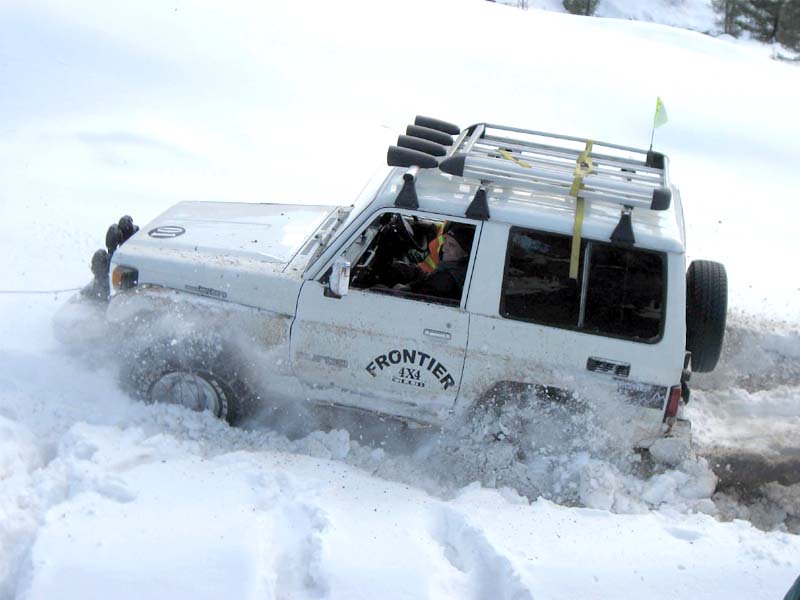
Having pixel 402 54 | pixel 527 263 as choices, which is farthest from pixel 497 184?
pixel 402 54

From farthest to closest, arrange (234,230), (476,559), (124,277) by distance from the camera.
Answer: (234,230)
(124,277)
(476,559)

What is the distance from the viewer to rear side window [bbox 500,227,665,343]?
15.3 ft

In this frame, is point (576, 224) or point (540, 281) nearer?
point (576, 224)

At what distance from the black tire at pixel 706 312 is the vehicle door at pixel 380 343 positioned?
4.41ft

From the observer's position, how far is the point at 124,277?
5078 millimetres

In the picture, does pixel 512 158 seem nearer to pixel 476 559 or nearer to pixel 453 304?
pixel 453 304

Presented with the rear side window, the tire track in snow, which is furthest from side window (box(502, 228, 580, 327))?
the tire track in snow

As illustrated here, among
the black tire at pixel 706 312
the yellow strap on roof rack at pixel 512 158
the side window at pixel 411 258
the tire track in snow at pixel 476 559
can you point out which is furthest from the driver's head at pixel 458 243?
the tire track in snow at pixel 476 559

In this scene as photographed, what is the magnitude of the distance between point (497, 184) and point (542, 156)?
71cm

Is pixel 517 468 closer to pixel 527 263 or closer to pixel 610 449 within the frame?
pixel 610 449

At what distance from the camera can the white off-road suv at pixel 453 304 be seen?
4.70 metres

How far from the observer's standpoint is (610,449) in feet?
16.5

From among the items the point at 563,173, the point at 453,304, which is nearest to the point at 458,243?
the point at 453,304

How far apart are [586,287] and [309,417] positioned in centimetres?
195
